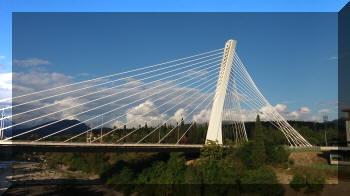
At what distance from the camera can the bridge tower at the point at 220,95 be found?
43344 millimetres

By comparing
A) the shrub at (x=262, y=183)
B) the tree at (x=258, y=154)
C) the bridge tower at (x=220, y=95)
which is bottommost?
the shrub at (x=262, y=183)

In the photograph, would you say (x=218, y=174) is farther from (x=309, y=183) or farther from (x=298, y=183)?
(x=309, y=183)

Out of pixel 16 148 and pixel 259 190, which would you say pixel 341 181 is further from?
pixel 16 148

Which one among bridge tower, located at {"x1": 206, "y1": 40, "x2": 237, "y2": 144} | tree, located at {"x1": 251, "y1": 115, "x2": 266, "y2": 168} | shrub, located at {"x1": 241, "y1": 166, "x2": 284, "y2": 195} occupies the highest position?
bridge tower, located at {"x1": 206, "y1": 40, "x2": 237, "y2": 144}

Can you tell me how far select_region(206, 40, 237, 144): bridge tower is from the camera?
43.3 metres

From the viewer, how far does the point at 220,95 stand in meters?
43.2

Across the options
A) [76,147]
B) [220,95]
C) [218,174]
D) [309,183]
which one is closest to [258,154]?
[218,174]

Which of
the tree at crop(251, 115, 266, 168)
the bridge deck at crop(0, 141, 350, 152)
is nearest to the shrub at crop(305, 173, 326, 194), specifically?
the tree at crop(251, 115, 266, 168)

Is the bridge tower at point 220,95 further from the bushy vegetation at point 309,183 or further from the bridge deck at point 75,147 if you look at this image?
the bushy vegetation at point 309,183

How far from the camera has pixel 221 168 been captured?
39938mm

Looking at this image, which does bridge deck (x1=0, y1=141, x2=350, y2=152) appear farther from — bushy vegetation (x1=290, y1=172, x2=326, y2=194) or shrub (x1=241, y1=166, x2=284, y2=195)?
shrub (x1=241, y1=166, x2=284, y2=195)

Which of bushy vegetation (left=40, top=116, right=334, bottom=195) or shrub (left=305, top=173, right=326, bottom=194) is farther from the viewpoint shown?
bushy vegetation (left=40, top=116, right=334, bottom=195)

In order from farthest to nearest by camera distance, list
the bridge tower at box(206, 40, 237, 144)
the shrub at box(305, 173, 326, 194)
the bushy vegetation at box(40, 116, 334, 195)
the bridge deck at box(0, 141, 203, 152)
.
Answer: the bridge tower at box(206, 40, 237, 144)
the bridge deck at box(0, 141, 203, 152)
the bushy vegetation at box(40, 116, 334, 195)
the shrub at box(305, 173, 326, 194)

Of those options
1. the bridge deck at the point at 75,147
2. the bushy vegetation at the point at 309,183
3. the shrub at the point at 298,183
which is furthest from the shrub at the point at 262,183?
the bridge deck at the point at 75,147
